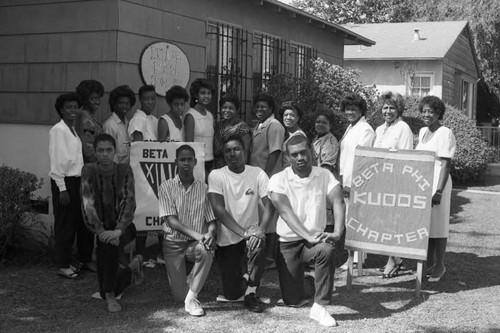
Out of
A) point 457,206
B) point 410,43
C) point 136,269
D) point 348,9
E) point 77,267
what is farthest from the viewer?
point 348,9

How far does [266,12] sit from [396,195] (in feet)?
17.2

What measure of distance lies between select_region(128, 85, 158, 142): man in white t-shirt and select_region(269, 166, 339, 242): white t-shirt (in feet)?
5.92

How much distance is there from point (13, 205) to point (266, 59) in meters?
5.12

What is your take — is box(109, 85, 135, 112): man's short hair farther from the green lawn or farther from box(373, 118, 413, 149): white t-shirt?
box(373, 118, 413, 149): white t-shirt

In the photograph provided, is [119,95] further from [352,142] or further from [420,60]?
[420,60]

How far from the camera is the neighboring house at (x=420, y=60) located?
68.8 ft

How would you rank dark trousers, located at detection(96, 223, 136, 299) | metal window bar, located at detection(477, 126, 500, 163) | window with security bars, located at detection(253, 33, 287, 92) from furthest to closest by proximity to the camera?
metal window bar, located at detection(477, 126, 500, 163)
window with security bars, located at detection(253, 33, 287, 92)
dark trousers, located at detection(96, 223, 136, 299)

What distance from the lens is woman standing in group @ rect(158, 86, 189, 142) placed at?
6.63 m

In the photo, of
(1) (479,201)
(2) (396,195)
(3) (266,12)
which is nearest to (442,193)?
(2) (396,195)

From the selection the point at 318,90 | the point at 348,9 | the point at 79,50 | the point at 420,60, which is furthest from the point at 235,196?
the point at 348,9

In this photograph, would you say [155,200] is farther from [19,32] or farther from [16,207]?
[19,32]

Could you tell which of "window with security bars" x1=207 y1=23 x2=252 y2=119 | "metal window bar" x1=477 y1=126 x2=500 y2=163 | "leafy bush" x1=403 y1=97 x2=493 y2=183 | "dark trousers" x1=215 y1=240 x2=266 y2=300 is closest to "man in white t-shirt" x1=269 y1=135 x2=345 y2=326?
"dark trousers" x1=215 y1=240 x2=266 y2=300

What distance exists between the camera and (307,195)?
540cm

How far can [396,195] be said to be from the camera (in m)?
5.99
